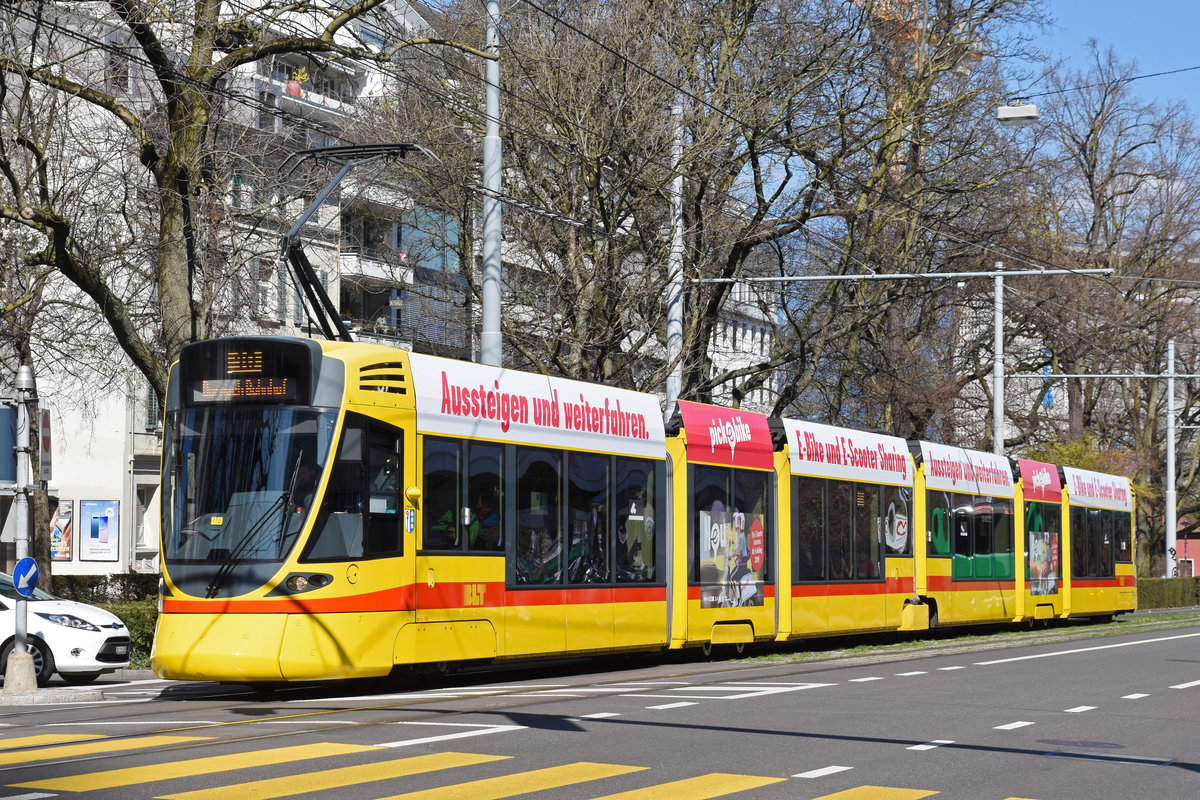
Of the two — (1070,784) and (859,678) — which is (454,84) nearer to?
(859,678)

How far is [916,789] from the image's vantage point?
8992 millimetres

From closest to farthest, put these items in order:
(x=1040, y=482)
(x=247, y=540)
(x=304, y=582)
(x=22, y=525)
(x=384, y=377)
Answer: (x=304, y=582) < (x=247, y=540) < (x=384, y=377) < (x=22, y=525) < (x=1040, y=482)

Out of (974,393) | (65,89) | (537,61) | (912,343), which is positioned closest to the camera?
(65,89)

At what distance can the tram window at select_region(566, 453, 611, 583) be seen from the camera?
17375mm

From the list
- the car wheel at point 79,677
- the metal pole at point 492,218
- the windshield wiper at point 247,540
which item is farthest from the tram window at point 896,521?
the windshield wiper at point 247,540

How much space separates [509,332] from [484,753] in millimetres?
16563

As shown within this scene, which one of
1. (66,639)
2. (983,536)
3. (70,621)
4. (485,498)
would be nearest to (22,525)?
(66,639)

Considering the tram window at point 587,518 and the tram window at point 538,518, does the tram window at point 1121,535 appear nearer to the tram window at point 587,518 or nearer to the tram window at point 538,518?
the tram window at point 587,518

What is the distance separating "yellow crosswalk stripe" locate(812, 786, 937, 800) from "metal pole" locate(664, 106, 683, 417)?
16.6 meters

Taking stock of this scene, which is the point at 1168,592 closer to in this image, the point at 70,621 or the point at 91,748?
the point at 70,621

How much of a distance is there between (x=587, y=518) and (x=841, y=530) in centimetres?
670

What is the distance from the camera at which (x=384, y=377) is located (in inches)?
592

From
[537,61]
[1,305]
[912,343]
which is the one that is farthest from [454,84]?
[912,343]

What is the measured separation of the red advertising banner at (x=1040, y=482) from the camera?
101 feet
